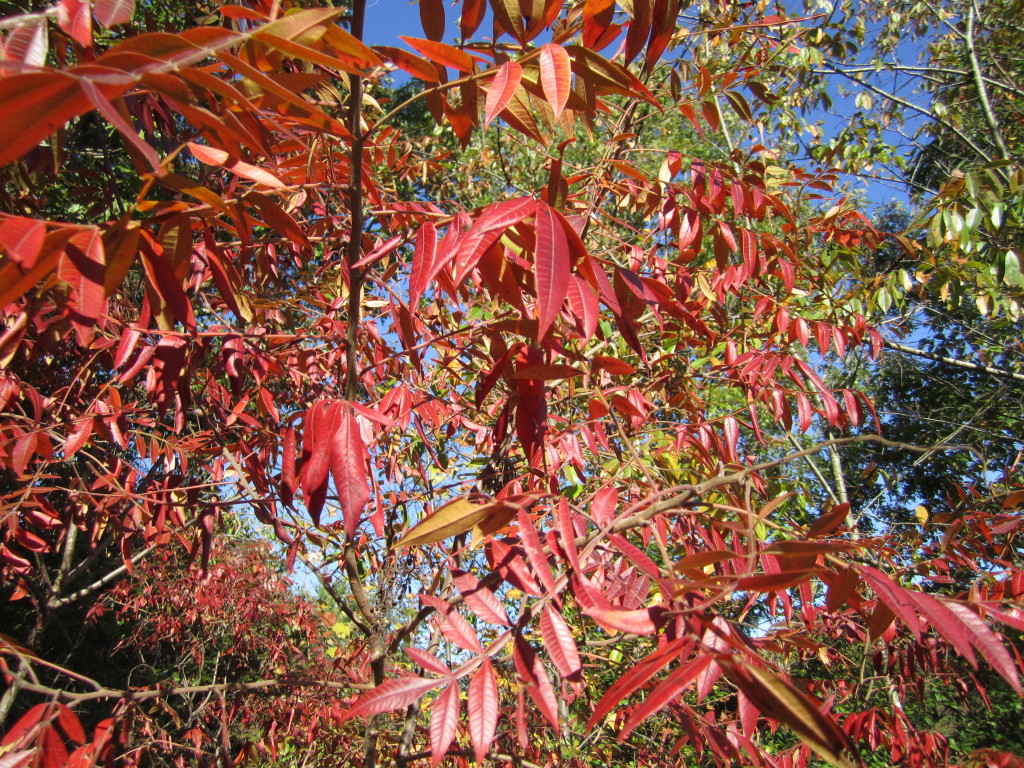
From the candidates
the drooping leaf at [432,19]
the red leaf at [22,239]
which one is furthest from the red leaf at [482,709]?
the drooping leaf at [432,19]

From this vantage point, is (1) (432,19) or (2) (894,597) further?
(1) (432,19)

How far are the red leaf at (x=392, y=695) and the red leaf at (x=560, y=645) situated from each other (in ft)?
0.51

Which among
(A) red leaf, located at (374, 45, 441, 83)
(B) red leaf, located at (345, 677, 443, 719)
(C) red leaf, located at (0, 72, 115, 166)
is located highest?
(A) red leaf, located at (374, 45, 441, 83)

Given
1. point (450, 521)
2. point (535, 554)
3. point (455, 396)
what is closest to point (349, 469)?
point (450, 521)

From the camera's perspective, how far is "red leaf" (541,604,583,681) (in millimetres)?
666

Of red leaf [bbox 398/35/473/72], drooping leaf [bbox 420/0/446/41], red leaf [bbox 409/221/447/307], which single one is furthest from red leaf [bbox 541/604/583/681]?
drooping leaf [bbox 420/0/446/41]

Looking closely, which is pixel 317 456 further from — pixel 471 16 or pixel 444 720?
pixel 471 16

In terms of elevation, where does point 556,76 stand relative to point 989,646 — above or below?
above

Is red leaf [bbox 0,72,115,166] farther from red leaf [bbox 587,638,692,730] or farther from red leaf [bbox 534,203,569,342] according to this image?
red leaf [bbox 587,638,692,730]

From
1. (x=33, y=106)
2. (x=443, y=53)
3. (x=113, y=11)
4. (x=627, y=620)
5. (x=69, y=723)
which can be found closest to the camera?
(x=33, y=106)

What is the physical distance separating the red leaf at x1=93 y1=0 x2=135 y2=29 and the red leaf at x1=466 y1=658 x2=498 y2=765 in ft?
2.69

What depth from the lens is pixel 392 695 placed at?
0.73 m

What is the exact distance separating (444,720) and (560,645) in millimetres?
174

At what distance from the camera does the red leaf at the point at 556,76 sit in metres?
0.71
